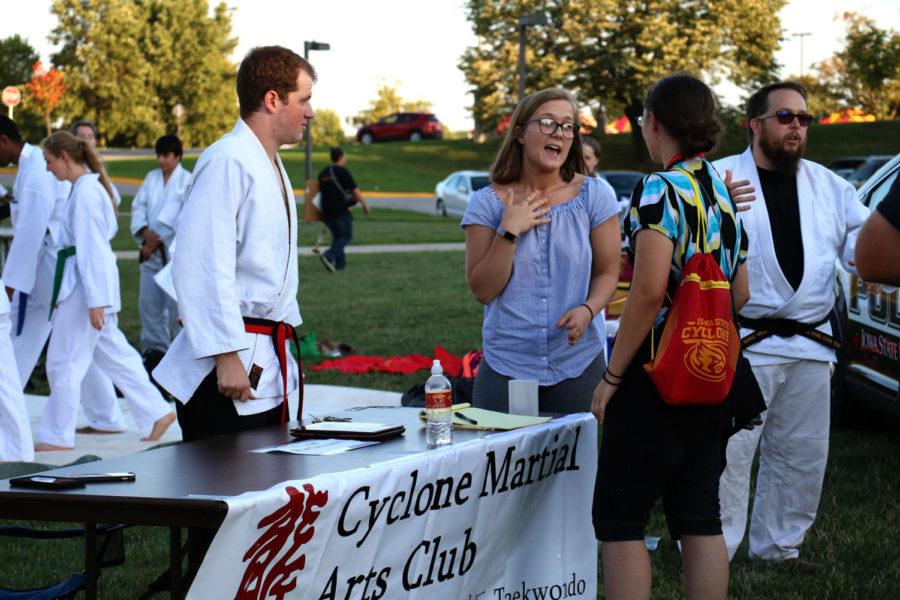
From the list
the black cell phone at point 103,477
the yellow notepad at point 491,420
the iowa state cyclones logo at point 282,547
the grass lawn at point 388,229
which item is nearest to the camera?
the iowa state cyclones logo at point 282,547

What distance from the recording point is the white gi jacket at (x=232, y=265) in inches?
155

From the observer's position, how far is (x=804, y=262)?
498cm

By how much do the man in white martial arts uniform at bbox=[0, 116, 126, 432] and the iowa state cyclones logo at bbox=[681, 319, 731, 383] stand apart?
498 centimetres

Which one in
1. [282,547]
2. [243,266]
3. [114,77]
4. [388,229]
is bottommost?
[388,229]

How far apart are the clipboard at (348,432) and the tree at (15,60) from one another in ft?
235

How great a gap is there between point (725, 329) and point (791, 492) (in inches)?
66.4

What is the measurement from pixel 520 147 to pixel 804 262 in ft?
4.03

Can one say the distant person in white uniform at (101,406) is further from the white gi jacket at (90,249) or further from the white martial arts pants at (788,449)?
the white martial arts pants at (788,449)

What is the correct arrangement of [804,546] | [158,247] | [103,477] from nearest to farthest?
[103,477] → [804,546] → [158,247]

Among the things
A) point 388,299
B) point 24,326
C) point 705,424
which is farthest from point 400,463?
point 388,299

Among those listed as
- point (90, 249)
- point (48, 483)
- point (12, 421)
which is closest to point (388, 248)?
point (90, 249)

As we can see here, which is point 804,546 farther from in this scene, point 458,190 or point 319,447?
point 458,190

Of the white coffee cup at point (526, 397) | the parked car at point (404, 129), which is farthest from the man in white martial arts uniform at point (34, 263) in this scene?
the parked car at point (404, 129)

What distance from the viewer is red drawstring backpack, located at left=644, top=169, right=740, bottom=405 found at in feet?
12.1
